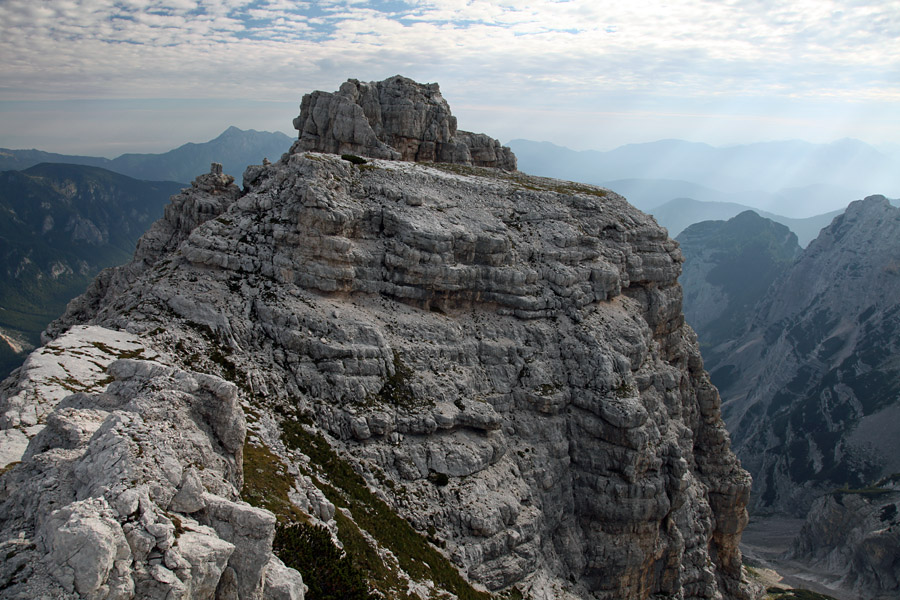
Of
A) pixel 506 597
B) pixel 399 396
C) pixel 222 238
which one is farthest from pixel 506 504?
pixel 222 238

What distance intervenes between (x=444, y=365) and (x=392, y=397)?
6.52 meters

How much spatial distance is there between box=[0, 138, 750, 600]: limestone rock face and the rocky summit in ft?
0.71

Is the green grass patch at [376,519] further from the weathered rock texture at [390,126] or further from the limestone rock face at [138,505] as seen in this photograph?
the weathered rock texture at [390,126]

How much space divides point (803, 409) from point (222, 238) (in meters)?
208

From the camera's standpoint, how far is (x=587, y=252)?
6272cm

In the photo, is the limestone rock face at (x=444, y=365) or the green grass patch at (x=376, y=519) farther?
the limestone rock face at (x=444, y=365)

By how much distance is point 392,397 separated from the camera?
47.1m

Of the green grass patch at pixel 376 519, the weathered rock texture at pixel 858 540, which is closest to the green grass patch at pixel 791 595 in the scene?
the weathered rock texture at pixel 858 540

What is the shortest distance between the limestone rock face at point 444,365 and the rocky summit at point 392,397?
22cm

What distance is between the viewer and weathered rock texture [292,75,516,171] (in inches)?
2835

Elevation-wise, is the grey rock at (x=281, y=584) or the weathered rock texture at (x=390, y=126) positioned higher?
the weathered rock texture at (x=390, y=126)

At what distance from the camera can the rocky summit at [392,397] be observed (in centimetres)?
2250

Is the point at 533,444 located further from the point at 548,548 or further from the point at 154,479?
the point at 154,479

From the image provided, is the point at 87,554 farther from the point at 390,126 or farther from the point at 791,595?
the point at 791,595
